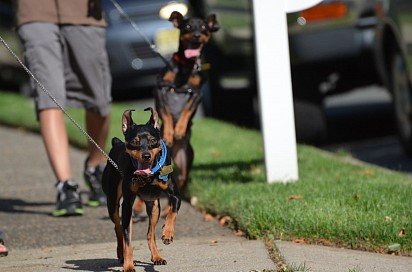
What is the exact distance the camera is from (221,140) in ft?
37.8

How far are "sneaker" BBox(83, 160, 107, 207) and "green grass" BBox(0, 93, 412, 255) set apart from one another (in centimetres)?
61

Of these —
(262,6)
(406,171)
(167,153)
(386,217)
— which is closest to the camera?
(167,153)

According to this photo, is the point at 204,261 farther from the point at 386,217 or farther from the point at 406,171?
the point at 406,171

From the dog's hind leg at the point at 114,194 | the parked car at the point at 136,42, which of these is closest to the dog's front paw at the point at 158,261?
the dog's hind leg at the point at 114,194

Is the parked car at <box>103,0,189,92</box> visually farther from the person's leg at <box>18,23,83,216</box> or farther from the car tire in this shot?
the person's leg at <box>18,23,83,216</box>

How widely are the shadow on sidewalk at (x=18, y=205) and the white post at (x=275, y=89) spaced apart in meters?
1.56

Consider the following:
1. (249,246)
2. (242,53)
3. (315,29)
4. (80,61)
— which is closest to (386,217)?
(249,246)

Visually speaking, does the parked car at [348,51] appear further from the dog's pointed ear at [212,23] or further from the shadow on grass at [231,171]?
the dog's pointed ear at [212,23]

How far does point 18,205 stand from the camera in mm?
9055

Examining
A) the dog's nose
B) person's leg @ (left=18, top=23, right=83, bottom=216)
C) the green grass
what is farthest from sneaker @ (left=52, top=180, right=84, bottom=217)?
the dog's nose

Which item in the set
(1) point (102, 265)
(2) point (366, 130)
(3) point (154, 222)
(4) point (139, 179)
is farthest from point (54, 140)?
(2) point (366, 130)

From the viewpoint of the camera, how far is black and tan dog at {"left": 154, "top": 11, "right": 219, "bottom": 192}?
Result: 825 cm

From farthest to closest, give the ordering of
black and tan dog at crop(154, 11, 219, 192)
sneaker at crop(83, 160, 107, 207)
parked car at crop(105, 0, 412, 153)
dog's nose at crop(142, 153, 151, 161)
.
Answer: parked car at crop(105, 0, 412, 153), sneaker at crop(83, 160, 107, 207), black and tan dog at crop(154, 11, 219, 192), dog's nose at crop(142, 153, 151, 161)

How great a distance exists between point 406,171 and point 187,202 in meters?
2.19
